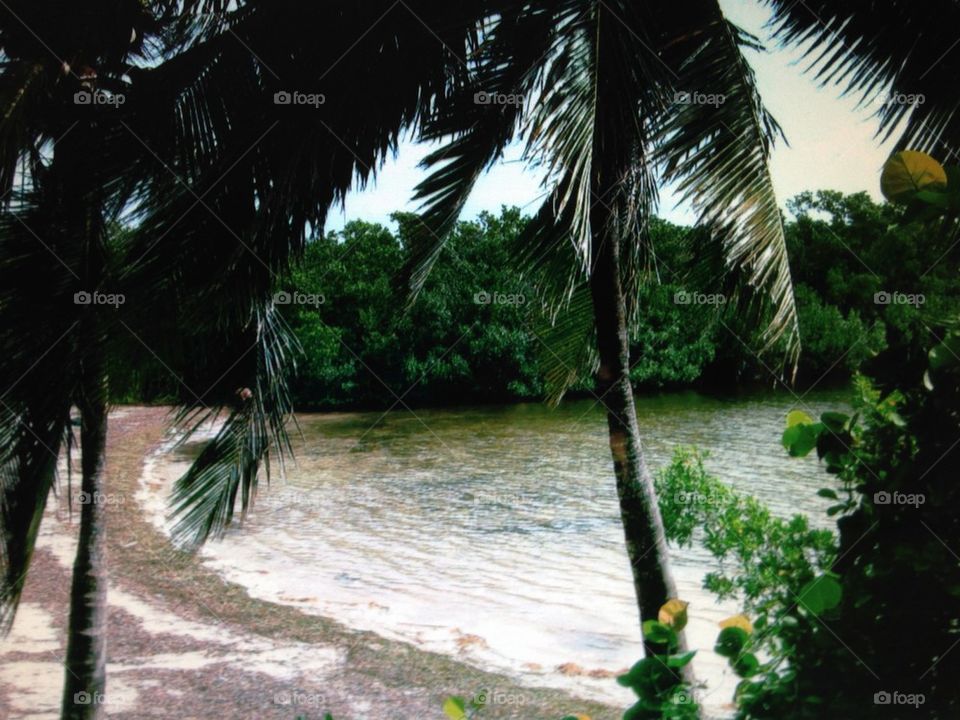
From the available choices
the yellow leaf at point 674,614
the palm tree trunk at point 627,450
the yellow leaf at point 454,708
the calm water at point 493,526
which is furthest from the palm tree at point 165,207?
the yellow leaf at point 674,614

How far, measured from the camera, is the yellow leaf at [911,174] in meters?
1.12

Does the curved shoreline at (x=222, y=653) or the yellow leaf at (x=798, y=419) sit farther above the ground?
the yellow leaf at (x=798, y=419)

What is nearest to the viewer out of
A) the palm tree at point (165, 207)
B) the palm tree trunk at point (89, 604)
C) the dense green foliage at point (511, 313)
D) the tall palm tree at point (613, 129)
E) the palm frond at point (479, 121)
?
the tall palm tree at point (613, 129)

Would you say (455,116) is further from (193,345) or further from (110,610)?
(110,610)

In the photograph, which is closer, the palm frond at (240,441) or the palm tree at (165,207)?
the palm tree at (165,207)

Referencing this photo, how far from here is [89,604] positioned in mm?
2895

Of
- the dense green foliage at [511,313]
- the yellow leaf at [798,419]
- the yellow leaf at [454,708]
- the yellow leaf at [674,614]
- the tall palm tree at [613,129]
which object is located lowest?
the yellow leaf at [454,708]

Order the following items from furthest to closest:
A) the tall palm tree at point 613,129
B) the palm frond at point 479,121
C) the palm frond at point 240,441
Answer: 1. the palm frond at point 240,441
2. the palm frond at point 479,121
3. the tall palm tree at point 613,129

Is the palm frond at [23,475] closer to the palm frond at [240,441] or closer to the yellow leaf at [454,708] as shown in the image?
the palm frond at [240,441]

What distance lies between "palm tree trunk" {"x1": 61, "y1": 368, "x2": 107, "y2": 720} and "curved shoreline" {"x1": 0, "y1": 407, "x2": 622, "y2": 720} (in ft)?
0.58

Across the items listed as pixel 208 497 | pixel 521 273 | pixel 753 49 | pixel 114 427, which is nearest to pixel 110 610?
pixel 114 427

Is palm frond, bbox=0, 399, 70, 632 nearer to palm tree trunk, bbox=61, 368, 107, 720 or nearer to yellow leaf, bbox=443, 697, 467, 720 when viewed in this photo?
palm tree trunk, bbox=61, 368, 107, 720

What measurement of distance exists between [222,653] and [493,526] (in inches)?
57.0

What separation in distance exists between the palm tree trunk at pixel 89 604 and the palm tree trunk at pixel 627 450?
5.82 ft
